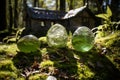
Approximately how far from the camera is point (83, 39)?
5.19 m

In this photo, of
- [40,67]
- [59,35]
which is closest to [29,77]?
[40,67]

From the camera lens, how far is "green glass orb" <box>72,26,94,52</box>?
5.20 meters

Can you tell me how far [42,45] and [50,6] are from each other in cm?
3729

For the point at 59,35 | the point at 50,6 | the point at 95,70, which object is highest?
the point at 59,35

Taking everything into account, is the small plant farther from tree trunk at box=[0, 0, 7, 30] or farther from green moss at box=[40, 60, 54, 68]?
tree trunk at box=[0, 0, 7, 30]

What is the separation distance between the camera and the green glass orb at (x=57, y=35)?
5277 millimetres

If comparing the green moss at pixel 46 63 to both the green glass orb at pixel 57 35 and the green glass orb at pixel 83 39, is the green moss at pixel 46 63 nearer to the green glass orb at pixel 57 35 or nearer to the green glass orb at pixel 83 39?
the green glass orb at pixel 57 35

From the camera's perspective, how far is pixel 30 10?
27.2 metres

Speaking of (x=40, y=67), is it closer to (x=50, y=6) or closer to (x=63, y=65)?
(x=63, y=65)

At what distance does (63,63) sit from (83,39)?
707 mm

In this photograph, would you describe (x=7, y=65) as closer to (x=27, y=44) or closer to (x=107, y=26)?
(x=27, y=44)

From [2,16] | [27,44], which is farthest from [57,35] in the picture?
[2,16]

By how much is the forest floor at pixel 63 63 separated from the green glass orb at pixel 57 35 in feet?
0.58

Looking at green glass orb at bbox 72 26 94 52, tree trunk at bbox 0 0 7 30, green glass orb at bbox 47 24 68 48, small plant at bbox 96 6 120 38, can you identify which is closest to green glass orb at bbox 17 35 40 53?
green glass orb at bbox 47 24 68 48
